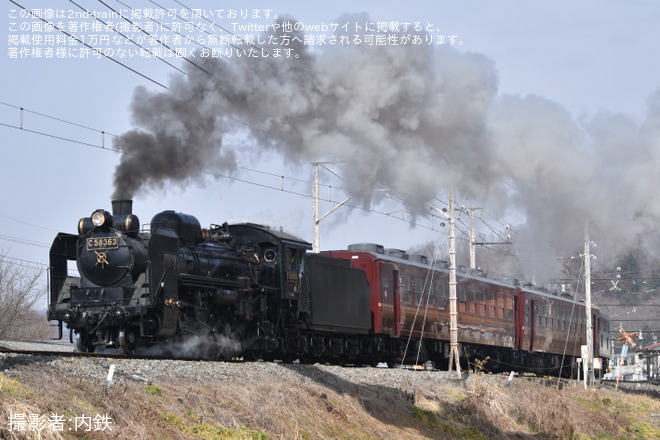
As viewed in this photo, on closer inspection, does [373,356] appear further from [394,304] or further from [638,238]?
[638,238]

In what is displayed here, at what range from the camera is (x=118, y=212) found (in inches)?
777

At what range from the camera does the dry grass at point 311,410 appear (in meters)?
12.1

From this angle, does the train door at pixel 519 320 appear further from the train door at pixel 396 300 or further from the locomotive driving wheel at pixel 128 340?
the locomotive driving wheel at pixel 128 340

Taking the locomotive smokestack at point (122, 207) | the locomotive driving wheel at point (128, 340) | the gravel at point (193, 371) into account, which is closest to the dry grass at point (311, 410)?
the gravel at point (193, 371)

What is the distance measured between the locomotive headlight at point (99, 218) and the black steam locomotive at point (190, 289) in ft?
0.07

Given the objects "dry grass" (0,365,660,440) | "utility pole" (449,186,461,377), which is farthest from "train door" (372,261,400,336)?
"dry grass" (0,365,660,440)

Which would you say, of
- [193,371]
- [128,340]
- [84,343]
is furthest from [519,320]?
[193,371]

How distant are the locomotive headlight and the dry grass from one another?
5.24 metres

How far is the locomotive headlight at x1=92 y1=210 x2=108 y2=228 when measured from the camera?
19067mm

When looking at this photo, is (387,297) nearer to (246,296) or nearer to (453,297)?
(453,297)

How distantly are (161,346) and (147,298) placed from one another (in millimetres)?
1543

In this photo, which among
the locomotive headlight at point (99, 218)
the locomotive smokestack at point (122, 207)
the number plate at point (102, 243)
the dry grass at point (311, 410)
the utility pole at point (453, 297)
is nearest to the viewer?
the dry grass at point (311, 410)

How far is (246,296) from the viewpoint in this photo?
2108 cm

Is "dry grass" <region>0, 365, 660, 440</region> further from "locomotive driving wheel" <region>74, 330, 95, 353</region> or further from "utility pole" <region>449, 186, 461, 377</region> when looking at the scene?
"locomotive driving wheel" <region>74, 330, 95, 353</region>
